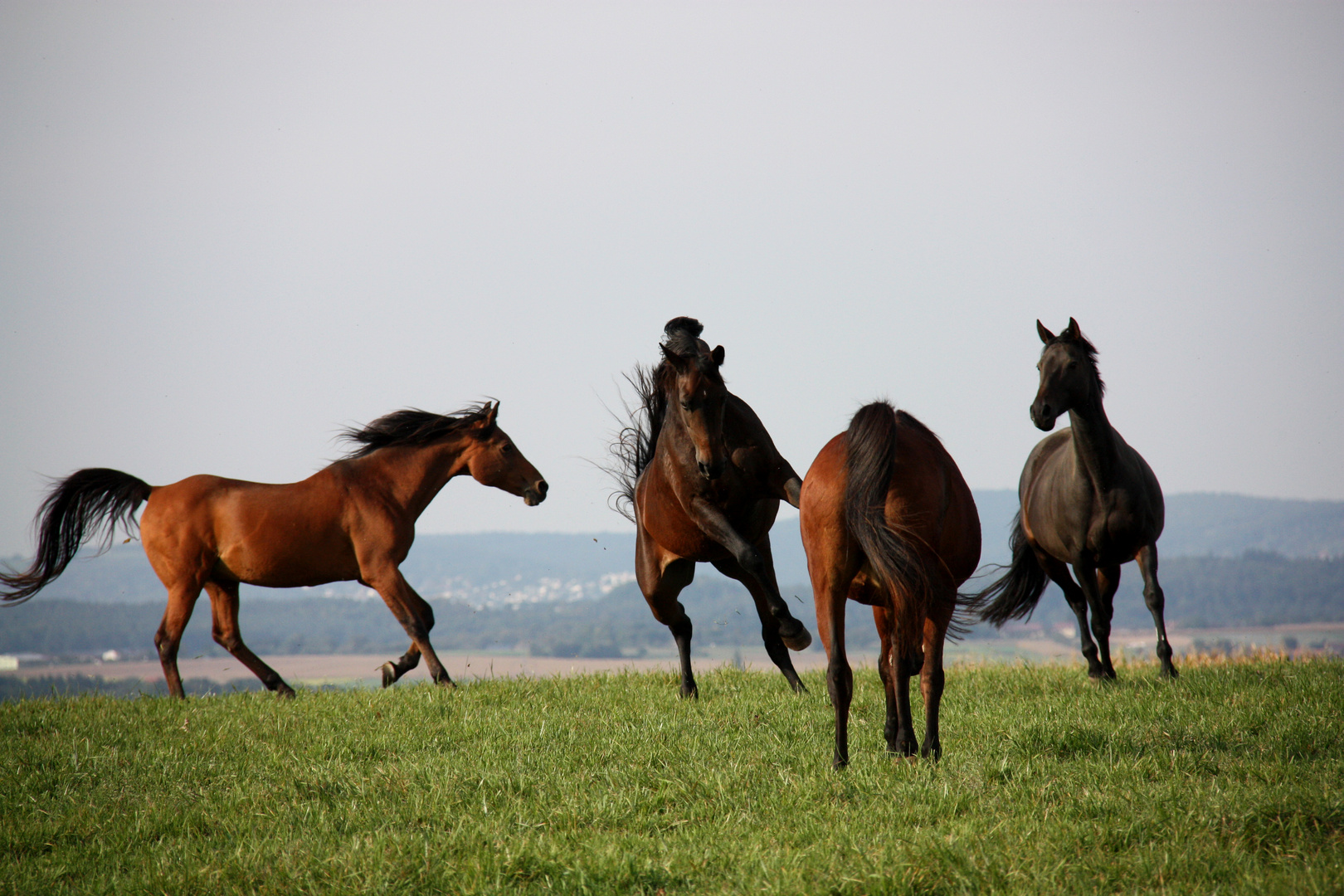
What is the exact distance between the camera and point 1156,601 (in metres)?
8.45

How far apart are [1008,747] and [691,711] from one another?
7.46 feet

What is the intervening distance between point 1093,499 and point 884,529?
4541mm

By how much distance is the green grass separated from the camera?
3.50m

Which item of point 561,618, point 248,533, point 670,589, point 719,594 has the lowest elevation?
point 561,618

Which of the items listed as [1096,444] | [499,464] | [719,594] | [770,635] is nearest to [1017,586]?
[1096,444]

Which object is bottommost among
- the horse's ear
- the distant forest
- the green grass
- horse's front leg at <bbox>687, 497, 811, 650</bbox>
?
the distant forest

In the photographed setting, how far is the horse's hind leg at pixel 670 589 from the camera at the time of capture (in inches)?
314

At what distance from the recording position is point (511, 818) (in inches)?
169

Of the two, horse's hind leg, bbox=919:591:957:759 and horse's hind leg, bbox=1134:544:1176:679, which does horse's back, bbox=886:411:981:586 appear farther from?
horse's hind leg, bbox=1134:544:1176:679

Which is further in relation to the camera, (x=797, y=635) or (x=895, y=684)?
(x=797, y=635)

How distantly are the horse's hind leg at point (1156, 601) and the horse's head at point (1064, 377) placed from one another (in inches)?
56.2

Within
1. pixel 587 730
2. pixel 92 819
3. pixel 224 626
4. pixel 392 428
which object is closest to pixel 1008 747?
pixel 587 730

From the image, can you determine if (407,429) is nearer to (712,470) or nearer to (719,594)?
(712,470)

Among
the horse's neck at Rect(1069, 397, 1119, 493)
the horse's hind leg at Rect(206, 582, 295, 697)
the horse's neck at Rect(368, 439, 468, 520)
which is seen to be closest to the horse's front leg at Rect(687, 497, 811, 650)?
the horse's neck at Rect(1069, 397, 1119, 493)
